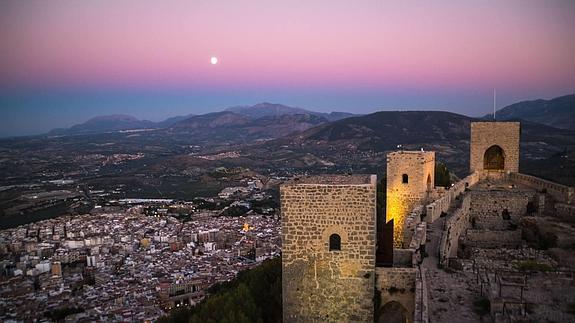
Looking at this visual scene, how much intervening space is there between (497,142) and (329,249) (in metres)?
15.2

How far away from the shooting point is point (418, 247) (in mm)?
10469

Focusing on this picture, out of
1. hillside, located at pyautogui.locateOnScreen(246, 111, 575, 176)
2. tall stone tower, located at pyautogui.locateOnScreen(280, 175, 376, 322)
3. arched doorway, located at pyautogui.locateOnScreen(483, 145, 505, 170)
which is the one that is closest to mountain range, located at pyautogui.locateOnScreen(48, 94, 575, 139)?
hillside, located at pyautogui.locateOnScreen(246, 111, 575, 176)

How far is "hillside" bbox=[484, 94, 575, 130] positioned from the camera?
81381 millimetres

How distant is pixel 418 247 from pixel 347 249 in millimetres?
2703

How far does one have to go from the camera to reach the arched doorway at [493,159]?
21.8 m

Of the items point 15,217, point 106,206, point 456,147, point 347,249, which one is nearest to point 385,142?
point 456,147

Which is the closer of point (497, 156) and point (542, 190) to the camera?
point (542, 190)

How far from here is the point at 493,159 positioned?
2212 centimetres

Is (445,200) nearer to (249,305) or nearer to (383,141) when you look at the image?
(249,305)

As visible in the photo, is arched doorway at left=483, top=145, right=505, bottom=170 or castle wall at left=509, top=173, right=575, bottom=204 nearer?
castle wall at left=509, top=173, right=575, bottom=204

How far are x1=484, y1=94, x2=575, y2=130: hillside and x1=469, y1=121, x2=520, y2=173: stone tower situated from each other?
61.1 meters

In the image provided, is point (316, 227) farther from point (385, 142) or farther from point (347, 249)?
point (385, 142)

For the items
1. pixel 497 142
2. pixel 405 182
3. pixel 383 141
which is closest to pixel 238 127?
pixel 383 141

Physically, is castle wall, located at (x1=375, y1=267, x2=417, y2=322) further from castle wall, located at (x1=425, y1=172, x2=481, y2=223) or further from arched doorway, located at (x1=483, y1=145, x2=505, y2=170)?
arched doorway, located at (x1=483, y1=145, x2=505, y2=170)
